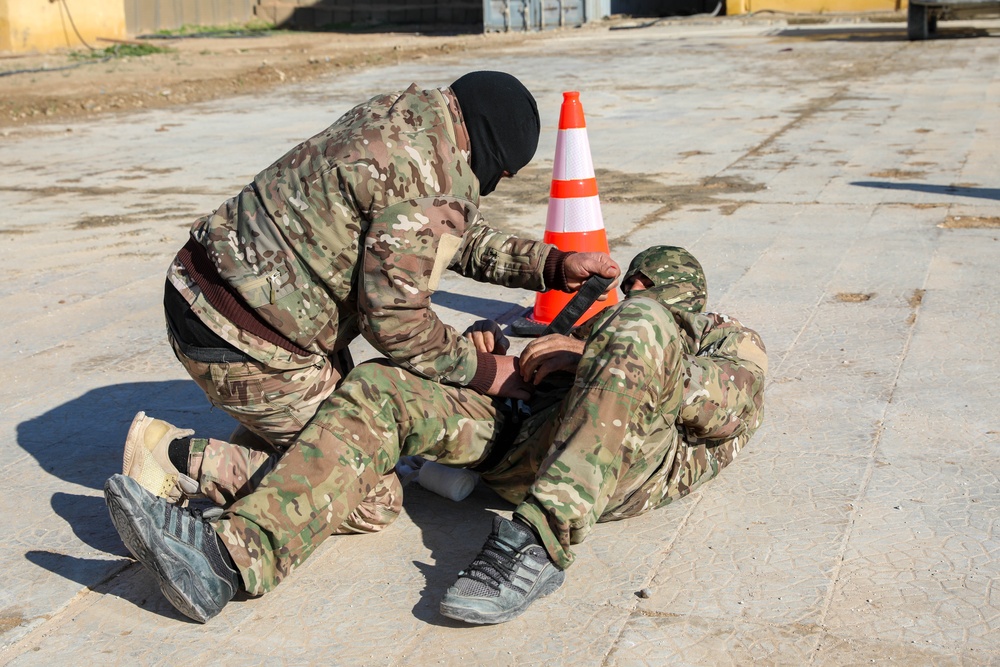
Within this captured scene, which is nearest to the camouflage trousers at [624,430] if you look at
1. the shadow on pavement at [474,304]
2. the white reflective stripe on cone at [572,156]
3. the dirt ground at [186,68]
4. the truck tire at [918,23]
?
the white reflective stripe on cone at [572,156]

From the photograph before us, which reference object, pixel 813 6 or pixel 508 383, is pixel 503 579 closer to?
pixel 508 383

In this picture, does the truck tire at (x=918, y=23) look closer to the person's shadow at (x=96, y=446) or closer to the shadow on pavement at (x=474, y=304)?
the shadow on pavement at (x=474, y=304)

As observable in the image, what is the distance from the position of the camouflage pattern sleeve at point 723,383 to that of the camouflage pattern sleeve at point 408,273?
2.38ft

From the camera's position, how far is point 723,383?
316 centimetres

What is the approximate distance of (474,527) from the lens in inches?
124

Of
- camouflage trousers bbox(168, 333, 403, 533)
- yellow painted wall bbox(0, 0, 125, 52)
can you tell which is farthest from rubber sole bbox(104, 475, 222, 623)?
yellow painted wall bbox(0, 0, 125, 52)

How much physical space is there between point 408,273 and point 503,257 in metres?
0.63

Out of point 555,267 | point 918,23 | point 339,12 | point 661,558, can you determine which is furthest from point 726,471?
point 339,12

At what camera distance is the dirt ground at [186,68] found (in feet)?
47.2

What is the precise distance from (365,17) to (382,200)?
30.4m

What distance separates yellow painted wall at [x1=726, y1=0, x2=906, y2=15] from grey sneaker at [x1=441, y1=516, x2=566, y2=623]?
84.0 ft

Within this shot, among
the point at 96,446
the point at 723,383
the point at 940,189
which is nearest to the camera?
the point at 723,383

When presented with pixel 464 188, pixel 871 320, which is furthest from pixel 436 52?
pixel 464 188

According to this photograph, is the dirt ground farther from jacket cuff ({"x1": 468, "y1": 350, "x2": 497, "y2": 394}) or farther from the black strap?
jacket cuff ({"x1": 468, "y1": 350, "x2": 497, "y2": 394})
